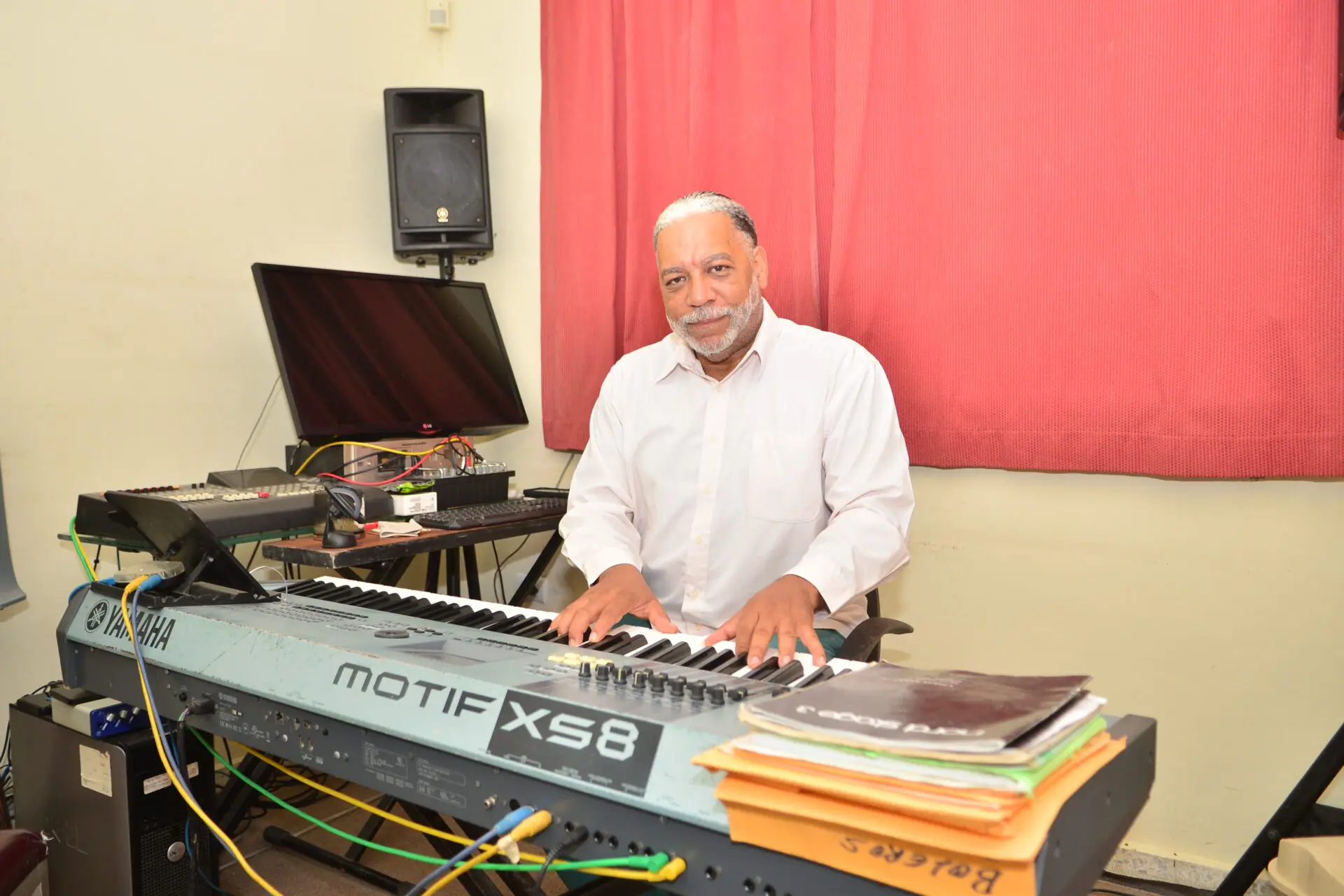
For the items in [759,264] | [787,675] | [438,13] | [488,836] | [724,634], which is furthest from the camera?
[438,13]

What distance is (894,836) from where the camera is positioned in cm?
64

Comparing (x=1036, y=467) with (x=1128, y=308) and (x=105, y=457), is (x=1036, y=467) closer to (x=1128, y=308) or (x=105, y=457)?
(x=1128, y=308)

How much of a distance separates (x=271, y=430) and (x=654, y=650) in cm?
197

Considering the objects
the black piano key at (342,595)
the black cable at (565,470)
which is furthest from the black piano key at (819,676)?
the black cable at (565,470)

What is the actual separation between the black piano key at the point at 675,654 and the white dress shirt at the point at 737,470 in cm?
63

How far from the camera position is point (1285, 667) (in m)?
1.93

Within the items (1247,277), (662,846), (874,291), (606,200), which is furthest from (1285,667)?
(606,200)

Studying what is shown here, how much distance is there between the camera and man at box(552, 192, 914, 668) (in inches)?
73.8

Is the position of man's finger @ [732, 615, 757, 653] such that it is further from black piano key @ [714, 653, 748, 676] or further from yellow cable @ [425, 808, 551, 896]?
yellow cable @ [425, 808, 551, 896]

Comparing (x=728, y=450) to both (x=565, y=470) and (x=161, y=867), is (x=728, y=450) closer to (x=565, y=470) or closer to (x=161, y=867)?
(x=565, y=470)

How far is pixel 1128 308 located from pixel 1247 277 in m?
0.22

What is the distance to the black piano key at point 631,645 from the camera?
45.0 inches

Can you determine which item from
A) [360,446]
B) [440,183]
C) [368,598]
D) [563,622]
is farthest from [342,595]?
[440,183]

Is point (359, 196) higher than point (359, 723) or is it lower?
higher
